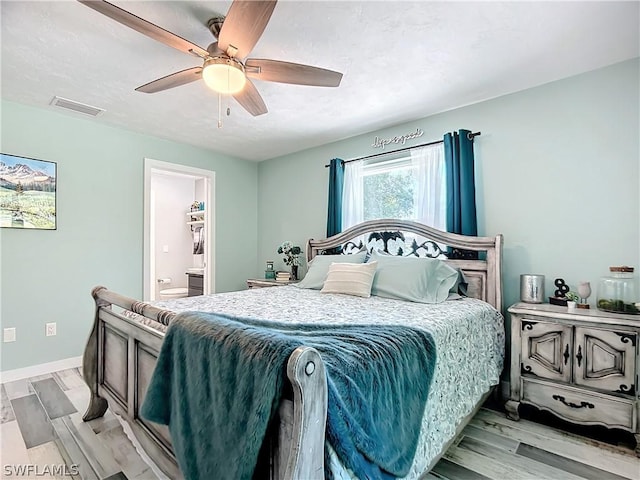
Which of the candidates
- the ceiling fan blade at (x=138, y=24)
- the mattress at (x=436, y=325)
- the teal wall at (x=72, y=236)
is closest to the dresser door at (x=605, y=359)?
the mattress at (x=436, y=325)

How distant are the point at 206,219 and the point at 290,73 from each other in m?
3.07

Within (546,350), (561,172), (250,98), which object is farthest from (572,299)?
(250,98)

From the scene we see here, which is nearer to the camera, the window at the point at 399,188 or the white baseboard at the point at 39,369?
the white baseboard at the point at 39,369

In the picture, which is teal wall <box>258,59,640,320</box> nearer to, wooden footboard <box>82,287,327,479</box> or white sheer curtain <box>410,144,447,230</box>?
white sheer curtain <box>410,144,447,230</box>

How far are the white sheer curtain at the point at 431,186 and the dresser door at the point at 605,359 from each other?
140 cm

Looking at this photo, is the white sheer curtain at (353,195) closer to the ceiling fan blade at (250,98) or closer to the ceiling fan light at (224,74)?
the ceiling fan blade at (250,98)

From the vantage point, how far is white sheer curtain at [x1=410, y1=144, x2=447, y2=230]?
3.25 m

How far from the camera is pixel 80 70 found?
2.52m

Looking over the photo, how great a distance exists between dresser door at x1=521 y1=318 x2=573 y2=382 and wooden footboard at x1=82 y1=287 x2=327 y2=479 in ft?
6.97

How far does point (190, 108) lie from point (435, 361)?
305 cm

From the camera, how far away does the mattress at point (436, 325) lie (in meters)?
1.64

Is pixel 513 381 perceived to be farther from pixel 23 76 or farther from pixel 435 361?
pixel 23 76

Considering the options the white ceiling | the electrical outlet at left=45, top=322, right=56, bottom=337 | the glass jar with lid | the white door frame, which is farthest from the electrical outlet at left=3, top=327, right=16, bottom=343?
the glass jar with lid

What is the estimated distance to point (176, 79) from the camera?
216 centimetres
